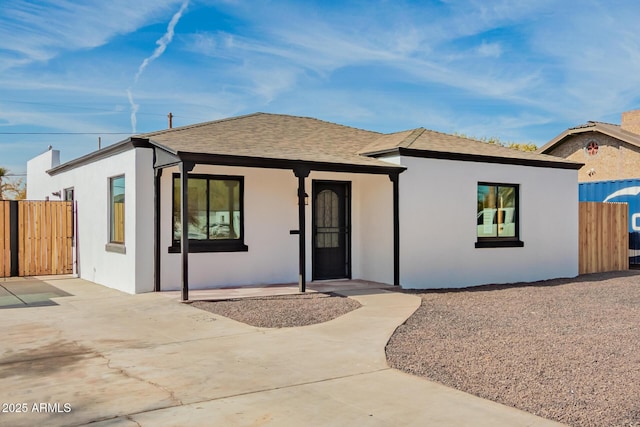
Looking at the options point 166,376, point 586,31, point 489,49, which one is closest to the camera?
point 166,376

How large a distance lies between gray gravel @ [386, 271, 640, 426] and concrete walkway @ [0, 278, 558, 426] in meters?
0.35

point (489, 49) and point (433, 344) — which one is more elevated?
point (489, 49)

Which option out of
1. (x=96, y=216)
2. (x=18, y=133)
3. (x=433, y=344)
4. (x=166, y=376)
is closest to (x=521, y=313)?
(x=433, y=344)

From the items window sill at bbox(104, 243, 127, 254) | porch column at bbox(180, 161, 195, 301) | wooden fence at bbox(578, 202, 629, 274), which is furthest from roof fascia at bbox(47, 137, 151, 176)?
wooden fence at bbox(578, 202, 629, 274)

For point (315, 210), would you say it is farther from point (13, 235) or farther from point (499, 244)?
point (13, 235)

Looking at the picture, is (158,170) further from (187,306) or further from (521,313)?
(521,313)

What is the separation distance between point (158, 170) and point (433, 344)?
6.95 metres

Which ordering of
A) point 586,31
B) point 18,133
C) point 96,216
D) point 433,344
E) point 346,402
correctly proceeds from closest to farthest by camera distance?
point 346,402
point 433,344
point 96,216
point 586,31
point 18,133

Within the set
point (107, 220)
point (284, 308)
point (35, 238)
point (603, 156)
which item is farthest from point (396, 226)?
point (603, 156)

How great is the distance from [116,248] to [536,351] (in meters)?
8.97

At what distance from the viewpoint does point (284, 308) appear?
9516mm

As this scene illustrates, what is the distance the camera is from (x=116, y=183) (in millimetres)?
12805

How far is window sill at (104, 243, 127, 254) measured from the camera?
1197 cm

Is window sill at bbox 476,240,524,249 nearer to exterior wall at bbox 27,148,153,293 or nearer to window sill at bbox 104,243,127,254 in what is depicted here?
exterior wall at bbox 27,148,153,293
